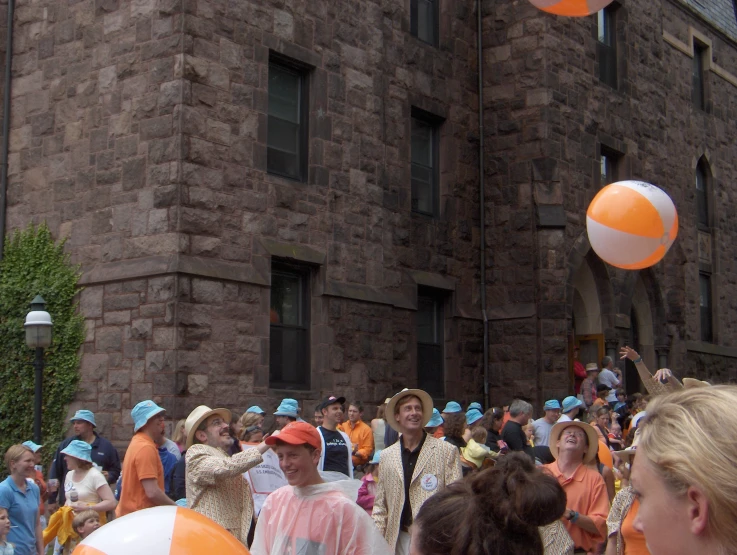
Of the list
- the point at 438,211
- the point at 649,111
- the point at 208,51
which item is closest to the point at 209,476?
the point at 208,51

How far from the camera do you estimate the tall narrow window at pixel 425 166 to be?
55.1 ft

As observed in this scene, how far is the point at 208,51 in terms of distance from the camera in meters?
12.8

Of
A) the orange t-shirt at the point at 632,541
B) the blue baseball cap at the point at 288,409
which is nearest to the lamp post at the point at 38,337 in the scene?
the blue baseball cap at the point at 288,409

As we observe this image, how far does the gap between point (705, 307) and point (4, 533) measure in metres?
19.4

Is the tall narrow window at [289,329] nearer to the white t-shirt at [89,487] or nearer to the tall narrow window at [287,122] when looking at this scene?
the tall narrow window at [287,122]

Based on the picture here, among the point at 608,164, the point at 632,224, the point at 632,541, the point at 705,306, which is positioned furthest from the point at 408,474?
the point at 705,306

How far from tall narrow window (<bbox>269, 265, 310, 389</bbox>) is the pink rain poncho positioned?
8207 millimetres

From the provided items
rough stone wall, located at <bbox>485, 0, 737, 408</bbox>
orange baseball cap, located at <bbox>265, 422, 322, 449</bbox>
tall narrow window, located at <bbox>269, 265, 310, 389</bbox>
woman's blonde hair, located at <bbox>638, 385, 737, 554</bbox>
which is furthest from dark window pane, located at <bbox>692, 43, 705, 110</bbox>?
woman's blonde hair, located at <bbox>638, 385, 737, 554</bbox>

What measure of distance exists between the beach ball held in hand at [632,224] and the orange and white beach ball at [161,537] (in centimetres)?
647

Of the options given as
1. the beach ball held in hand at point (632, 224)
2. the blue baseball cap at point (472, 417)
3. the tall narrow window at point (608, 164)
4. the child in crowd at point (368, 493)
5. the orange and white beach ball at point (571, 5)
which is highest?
the tall narrow window at point (608, 164)

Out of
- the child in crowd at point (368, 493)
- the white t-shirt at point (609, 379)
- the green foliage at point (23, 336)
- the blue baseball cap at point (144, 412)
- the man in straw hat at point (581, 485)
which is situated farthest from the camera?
the white t-shirt at point (609, 379)

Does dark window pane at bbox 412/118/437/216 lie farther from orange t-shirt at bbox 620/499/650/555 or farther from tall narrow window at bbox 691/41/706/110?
orange t-shirt at bbox 620/499/650/555

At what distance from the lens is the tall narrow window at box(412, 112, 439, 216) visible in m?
16.8

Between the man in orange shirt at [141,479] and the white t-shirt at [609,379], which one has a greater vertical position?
the white t-shirt at [609,379]
